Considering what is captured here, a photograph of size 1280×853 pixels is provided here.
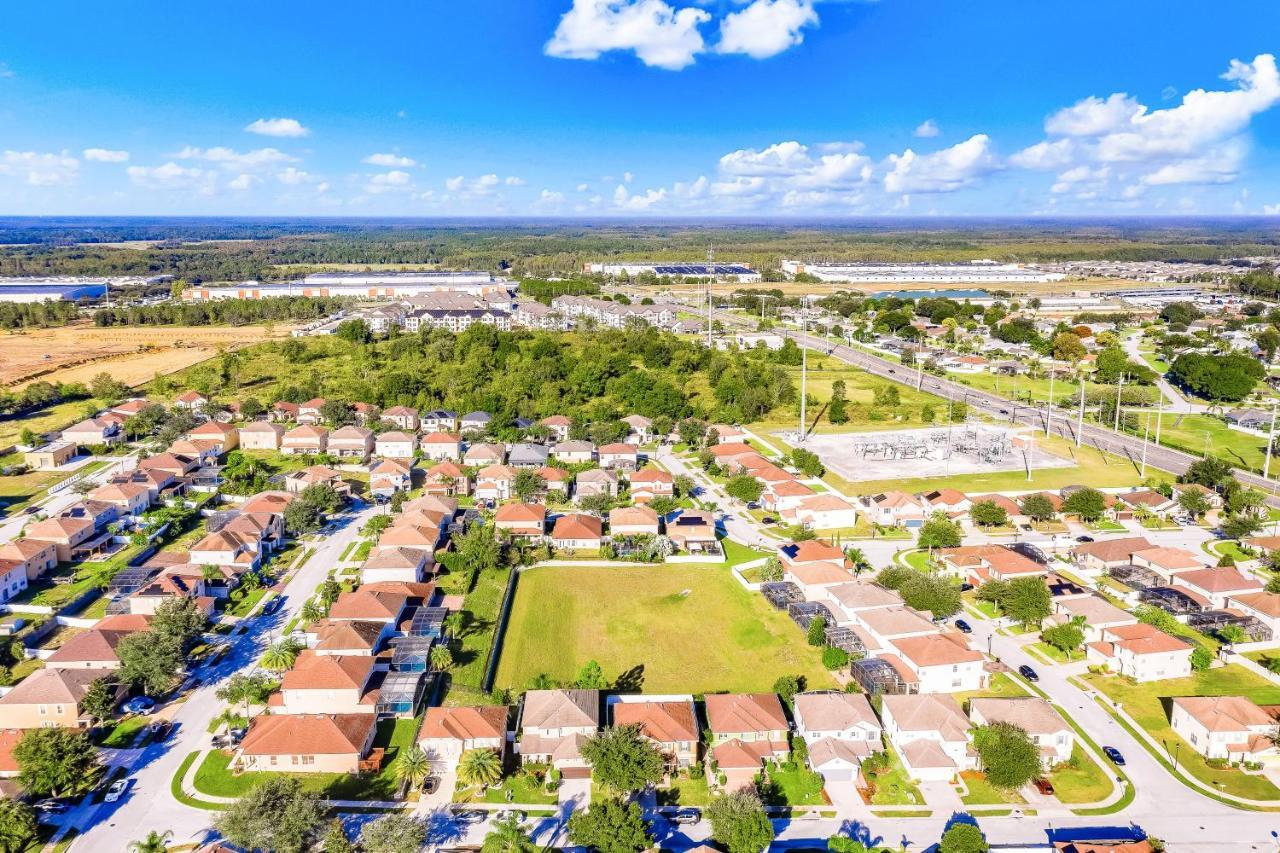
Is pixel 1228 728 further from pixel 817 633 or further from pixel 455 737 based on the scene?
pixel 455 737

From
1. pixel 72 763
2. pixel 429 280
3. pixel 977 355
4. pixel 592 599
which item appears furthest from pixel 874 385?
pixel 429 280

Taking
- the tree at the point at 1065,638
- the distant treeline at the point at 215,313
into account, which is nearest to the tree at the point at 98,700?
the tree at the point at 1065,638

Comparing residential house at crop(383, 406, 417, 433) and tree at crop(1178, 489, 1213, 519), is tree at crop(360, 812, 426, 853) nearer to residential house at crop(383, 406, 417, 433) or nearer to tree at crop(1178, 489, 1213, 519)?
tree at crop(1178, 489, 1213, 519)

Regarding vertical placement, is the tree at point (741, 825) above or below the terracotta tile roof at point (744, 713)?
above

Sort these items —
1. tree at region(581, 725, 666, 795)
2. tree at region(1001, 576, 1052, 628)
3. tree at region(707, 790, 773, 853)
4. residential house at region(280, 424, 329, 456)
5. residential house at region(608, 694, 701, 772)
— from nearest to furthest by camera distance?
1. tree at region(707, 790, 773, 853)
2. tree at region(581, 725, 666, 795)
3. residential house at region(608, 694, 701, 772)
4. tree at region(1001, 576, 1052, 628)
5. residential house at region(280, 424, 329, 456)

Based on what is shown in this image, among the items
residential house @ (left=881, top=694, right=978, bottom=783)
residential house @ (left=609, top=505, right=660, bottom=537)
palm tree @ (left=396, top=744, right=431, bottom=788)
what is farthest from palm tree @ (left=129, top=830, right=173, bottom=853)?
residential house @ (left=609, top=505, right=660, bottom=537)

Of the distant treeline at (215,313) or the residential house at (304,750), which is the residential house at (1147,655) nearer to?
the residential house at (304,750)
